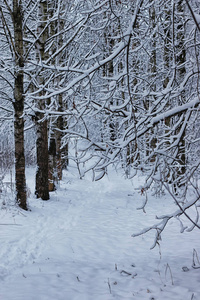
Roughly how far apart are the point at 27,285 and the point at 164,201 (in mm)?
6566

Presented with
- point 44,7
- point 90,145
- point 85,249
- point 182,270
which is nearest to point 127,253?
point 85,249

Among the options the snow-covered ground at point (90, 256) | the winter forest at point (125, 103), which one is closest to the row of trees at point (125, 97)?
the winter forest at point (125, 103)

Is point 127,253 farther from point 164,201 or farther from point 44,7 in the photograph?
point 44,7

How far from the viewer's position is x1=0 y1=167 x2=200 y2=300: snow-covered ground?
10.4 feet

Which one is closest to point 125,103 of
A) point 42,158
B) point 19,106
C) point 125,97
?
point 125,97

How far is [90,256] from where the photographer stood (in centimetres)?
456

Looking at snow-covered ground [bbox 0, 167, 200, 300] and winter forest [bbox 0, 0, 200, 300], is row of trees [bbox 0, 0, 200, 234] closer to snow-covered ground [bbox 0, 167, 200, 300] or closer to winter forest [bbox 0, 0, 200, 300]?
winter forest [bbox 0, 0, 200, 300]

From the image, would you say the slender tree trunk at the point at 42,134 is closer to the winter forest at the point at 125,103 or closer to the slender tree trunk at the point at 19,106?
the winter forest at the point at 125,103

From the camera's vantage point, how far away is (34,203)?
26.6 ft

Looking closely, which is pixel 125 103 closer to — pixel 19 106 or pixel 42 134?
pixel 19 106

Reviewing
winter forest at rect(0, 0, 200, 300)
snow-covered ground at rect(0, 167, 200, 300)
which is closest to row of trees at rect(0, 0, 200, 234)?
winter forest at rect(0, 0, 200, 300)

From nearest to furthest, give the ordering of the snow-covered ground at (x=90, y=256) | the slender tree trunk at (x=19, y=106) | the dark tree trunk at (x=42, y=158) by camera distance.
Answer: the snow-covered ground at (x=90, y=256), the slender tree trunk at (x=19, y=106), the dark tree trunk at (x=42, y=158)

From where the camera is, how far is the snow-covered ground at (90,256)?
10.4ft

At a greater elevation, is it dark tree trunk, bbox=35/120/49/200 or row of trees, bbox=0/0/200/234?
row of trees, bbox=0/0/200/234
